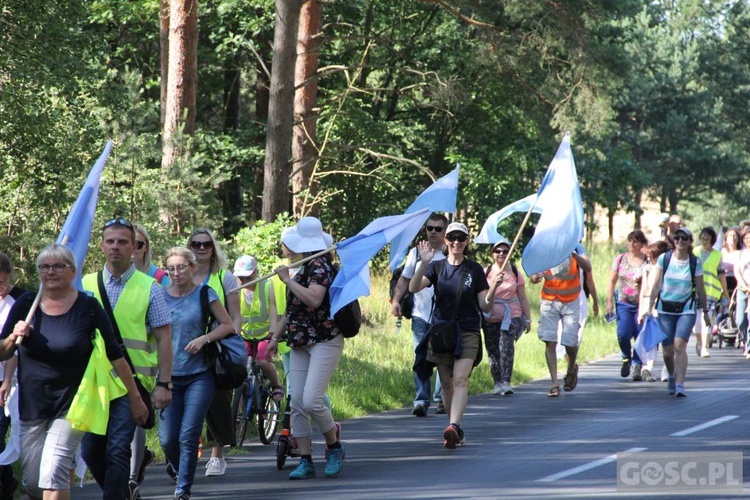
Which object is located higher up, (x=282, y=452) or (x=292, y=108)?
(x=292, y=108)

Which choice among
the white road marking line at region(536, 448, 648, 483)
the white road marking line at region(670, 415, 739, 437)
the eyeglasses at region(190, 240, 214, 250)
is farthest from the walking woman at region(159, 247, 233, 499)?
the white road marking line at region(670, 415, 739, 437)

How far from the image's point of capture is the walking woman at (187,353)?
8.45m

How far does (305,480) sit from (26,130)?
24.1 ft

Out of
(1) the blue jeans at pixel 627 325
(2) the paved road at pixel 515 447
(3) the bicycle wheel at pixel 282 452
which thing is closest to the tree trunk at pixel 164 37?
(1) the blue jeans at pixel 627 325

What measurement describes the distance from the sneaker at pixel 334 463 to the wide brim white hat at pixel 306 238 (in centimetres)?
157

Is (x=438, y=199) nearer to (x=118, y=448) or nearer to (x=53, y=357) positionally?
(x=118, y=448)

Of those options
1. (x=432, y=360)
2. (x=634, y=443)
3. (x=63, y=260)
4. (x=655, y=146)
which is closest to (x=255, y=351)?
(x=432, y=360)

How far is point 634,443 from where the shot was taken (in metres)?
11.1

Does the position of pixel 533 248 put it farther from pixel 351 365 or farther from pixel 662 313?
pixel 351 365

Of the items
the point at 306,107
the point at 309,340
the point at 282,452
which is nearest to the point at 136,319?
the point at 309,340

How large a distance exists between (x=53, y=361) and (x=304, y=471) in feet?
10.8

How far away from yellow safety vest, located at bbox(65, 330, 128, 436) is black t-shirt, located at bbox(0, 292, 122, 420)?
0.12 ft

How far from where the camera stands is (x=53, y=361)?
686 cm

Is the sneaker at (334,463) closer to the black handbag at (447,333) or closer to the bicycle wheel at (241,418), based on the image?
the black handbag at (447,333)
